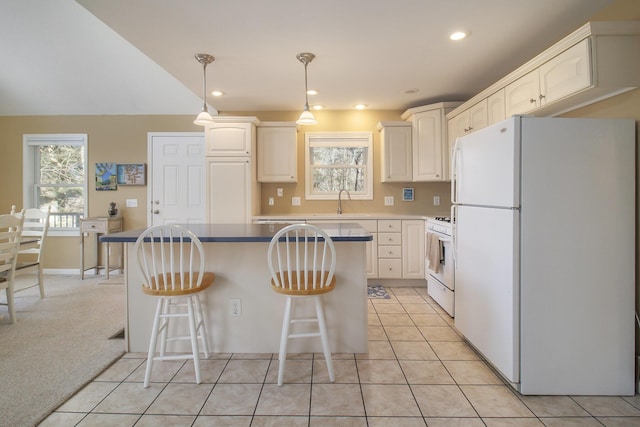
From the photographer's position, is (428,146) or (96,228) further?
(96,228)

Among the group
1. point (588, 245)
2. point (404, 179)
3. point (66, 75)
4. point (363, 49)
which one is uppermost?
point (66, 75)

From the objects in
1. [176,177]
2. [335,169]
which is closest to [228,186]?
[176,177]

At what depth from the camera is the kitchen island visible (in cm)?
222

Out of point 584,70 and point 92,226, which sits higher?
point 584,70

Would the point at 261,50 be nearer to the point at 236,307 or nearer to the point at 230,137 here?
the point at 230,137

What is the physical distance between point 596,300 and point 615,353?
1.08 ft

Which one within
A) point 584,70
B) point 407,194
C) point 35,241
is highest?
point 584,70

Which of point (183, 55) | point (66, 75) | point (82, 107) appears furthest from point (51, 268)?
point (183, 55)

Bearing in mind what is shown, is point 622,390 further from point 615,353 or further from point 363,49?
point 363,49

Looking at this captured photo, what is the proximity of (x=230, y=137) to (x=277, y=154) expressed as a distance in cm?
65

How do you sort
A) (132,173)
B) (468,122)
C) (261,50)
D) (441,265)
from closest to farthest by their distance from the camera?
(261,50), (441,265), (468,122), (132,173)

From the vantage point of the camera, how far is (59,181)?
15.5ft

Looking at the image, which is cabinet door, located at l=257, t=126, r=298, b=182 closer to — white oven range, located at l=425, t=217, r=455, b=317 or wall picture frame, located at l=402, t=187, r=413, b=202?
wall picture frame, located at l=402, t=187, r=413, b=202

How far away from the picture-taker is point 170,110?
451cm
